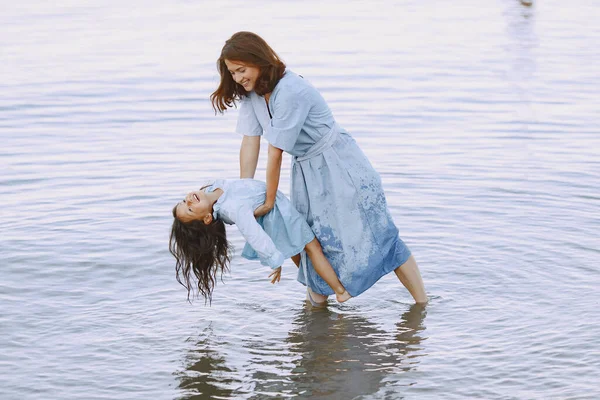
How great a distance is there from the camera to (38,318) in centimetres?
593

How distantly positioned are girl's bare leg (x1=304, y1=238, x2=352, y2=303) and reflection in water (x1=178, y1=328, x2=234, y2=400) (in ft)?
2.47

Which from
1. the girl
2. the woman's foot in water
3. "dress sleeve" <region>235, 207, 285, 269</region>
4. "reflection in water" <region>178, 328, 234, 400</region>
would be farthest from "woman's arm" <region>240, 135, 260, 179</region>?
"reflection in water" <region>178, 328, 234, 400</region>

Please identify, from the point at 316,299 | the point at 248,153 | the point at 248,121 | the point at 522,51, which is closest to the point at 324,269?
the point at 316,299

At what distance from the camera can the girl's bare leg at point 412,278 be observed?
5922 millimetres

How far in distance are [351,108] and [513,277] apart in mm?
4995

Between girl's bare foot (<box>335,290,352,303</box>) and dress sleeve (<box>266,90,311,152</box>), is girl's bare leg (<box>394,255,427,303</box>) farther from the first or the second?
dress sleeve (<box>266,90,311,152</box>)

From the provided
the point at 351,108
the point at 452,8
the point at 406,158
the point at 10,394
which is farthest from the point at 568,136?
the point at 452,8

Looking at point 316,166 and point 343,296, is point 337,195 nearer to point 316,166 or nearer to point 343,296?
point 316,166

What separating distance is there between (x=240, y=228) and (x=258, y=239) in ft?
0.43

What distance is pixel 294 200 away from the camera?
571cm

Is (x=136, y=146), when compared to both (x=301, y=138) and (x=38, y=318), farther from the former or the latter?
(x=301, y=138)

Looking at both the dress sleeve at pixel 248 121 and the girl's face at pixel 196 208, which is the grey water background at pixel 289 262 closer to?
the girl's face at pixel 196 208

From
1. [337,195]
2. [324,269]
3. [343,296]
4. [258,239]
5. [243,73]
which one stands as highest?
[243,73]

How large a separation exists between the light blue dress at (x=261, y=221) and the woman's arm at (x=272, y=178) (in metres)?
0.04
